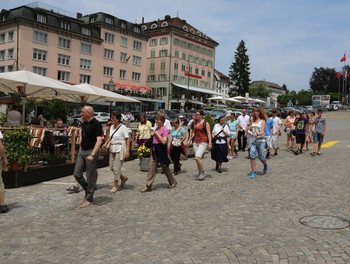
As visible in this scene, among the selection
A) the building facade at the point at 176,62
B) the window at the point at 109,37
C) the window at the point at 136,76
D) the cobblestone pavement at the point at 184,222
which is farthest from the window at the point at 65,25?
the cobblestone pavement at the point at 184,222

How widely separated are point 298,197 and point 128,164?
23.1 ft

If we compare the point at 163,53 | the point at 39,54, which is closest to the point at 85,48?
the point at 39,54

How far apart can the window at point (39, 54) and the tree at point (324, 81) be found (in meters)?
74.3

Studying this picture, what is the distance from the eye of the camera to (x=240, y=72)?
89312 mm

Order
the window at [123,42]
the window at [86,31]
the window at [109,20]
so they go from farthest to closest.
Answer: the window at [123,42] → the window at [109,20] → the window at [86,31]

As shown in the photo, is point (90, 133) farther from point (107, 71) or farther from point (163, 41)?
point (163, 41)

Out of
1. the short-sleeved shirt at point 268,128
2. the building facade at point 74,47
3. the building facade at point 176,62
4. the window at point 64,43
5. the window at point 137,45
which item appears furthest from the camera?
the building facade at point 176,62

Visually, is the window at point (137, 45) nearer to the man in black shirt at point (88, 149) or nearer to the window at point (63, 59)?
the window at point (63, 59)

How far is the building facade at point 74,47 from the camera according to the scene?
1960 inches

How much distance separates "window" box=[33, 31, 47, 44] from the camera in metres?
50.5

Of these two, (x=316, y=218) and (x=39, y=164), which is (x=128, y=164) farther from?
(x=316, y=218)

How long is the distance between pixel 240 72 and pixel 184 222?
85.9 m

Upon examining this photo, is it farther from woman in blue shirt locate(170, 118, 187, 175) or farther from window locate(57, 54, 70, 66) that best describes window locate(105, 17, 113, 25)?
woman in blue shirt locate(170, 118, 187, 175)

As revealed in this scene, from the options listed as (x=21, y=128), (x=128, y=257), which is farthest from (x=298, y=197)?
(x=21, y=128)
